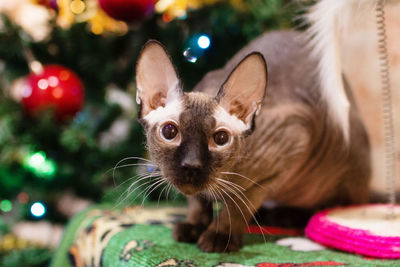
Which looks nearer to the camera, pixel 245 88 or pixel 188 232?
pixel 245 88

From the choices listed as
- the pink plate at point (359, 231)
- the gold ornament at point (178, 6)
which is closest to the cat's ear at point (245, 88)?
the pink plate at point (359, 231)

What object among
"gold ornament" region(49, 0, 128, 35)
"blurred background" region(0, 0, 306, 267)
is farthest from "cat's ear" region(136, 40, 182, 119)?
"gold ornament" region(49, 0, 128, 35)

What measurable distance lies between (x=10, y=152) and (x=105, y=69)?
15.3 inches

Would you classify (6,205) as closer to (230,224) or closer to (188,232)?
(188,232)

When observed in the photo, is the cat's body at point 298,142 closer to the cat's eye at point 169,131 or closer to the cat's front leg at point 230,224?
the cat's front leg at point 230,224

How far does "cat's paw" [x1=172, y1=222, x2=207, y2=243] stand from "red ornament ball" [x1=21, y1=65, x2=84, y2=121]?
0.57m

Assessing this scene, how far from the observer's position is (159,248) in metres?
0.73

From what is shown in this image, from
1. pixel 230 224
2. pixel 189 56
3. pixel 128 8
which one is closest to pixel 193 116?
pixel 189 56

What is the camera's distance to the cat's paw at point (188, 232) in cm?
79

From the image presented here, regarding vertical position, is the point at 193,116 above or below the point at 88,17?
below

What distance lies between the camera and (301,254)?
74 cm

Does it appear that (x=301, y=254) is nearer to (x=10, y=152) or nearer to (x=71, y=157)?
(x=71, y=157)

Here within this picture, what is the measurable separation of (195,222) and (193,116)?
296 millimetres

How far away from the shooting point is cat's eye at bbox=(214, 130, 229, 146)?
633mm
